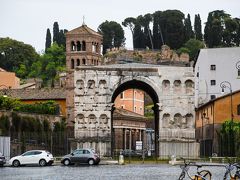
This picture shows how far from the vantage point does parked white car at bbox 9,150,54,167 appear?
5241 centimetres

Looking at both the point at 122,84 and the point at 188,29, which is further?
the point at 188,29

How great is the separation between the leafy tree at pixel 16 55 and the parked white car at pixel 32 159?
359 ft

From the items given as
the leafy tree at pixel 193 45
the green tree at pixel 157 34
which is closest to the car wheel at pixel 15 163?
the leafy tree at pixel 193 45

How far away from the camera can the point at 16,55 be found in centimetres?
16588

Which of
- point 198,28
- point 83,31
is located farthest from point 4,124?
point 198,28

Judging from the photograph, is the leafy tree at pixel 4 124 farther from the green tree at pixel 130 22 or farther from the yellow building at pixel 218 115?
the green tree at pixel 130 22

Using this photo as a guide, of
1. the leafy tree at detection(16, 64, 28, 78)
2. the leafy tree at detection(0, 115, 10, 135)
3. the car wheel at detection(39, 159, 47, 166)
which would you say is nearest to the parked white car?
the car wheel at detection(39, 159, 47, 166)

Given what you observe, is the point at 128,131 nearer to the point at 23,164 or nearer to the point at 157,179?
the point at 23,164

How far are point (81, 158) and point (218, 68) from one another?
46709 millimetres

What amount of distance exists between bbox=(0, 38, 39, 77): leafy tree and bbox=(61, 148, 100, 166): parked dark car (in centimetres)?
10782

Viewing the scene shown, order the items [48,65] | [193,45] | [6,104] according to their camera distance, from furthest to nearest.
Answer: [193,45] → [48,65] → [6,104]

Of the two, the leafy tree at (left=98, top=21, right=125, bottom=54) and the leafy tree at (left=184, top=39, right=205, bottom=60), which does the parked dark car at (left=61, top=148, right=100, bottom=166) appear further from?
the leafy tree at (left=98, top=21, right=125, bottom=54)

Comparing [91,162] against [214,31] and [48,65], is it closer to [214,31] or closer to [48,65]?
[214,31]

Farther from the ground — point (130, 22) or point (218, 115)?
point (130, 22)
